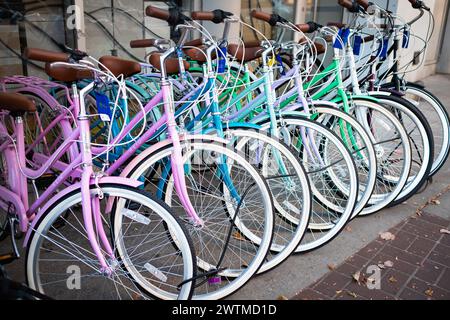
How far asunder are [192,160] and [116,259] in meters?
0.80

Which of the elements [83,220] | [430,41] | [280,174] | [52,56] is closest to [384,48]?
[280,174]

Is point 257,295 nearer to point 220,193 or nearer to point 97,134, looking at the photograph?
point 220,193

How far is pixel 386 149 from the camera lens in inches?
163

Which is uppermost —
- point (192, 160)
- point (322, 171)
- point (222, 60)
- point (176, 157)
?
point (222, 60)

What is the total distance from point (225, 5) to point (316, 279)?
156 inches

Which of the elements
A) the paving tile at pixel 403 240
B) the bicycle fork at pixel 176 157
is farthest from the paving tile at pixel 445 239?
the bicycle fork at pixel 176 157

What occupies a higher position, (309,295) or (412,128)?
(412,128)

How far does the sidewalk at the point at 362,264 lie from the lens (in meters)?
2.76

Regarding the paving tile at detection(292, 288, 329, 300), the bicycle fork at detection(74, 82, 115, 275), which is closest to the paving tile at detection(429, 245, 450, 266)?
the paving tile at detection(292, 288, 329, 300)

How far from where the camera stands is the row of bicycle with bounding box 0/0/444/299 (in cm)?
232

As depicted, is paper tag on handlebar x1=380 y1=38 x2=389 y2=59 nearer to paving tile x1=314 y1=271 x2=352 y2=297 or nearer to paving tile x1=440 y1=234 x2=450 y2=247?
paving tile x1=440 y1=234 x2=450 y2=247

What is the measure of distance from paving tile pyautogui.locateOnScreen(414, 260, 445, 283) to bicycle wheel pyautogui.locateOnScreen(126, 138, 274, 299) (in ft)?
3.72

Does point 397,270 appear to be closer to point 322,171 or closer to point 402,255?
point 402,255

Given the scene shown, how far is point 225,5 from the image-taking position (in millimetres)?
5613
